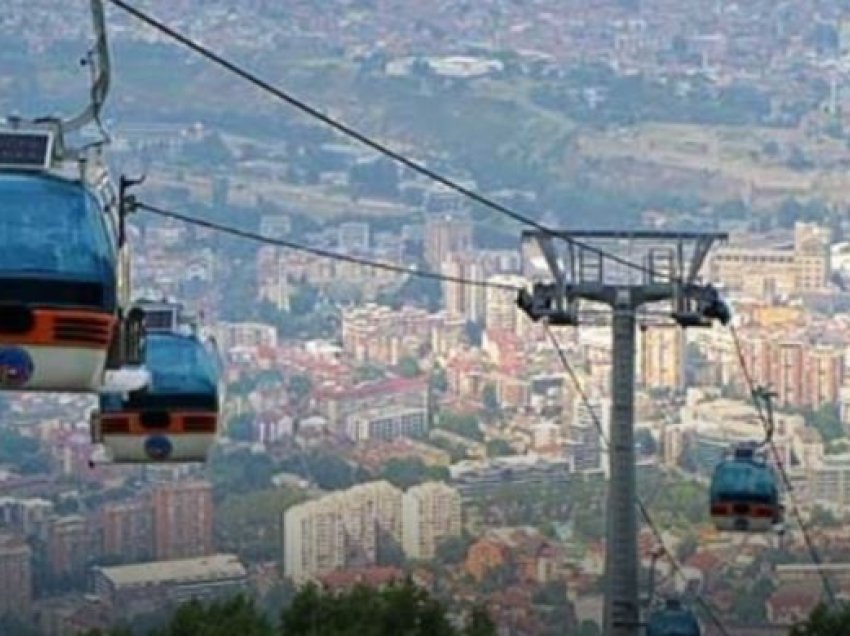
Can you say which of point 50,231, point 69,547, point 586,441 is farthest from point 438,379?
point 50,231

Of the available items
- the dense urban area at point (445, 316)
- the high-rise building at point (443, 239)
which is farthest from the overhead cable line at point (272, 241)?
the high-rise building at point (443, 239)

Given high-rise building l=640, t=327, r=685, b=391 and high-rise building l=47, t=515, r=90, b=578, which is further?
high-rise building l=640, t=327, r=685, b=391

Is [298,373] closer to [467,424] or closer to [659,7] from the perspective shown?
[467,424]

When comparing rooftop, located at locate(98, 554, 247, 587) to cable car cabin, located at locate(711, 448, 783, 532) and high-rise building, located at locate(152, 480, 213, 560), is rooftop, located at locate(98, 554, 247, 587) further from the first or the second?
cable car cabin, located at locate(711, 448, 783, 532)

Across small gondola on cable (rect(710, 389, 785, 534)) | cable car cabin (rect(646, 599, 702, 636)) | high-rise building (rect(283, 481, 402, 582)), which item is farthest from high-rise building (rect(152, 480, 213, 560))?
cable car cabin (rect(646, 599, 702, 636))

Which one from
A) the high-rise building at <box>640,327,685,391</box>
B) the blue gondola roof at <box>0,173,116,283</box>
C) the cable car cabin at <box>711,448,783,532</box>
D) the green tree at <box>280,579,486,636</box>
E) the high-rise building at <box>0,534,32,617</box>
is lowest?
the high-rise building at <box>0,534,32,617</box>

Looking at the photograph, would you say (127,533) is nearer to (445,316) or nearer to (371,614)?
(371,614)

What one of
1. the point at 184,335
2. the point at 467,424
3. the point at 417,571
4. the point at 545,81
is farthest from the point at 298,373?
the point at 184,335
